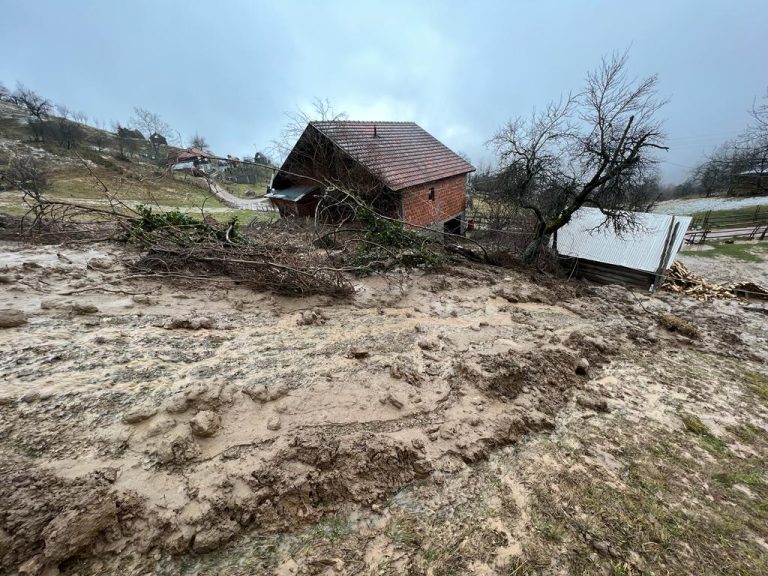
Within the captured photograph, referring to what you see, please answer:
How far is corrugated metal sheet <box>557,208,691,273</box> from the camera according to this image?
11.2 m

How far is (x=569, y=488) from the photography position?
2748 mm

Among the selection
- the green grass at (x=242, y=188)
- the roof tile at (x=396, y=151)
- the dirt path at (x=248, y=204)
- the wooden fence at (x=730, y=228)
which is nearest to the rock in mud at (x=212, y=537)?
the roof tile at (x=396, y=151)

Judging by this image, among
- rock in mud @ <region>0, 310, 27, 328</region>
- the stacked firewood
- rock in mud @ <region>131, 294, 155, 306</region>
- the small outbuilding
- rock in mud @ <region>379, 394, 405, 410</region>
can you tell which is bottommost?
the stacked firewood

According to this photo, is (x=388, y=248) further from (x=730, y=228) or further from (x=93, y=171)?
(x=730, y=228)

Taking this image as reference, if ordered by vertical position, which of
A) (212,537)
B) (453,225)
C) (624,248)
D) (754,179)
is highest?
(754,179)

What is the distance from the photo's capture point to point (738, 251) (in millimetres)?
16516

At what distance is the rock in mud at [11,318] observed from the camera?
10.5 feet

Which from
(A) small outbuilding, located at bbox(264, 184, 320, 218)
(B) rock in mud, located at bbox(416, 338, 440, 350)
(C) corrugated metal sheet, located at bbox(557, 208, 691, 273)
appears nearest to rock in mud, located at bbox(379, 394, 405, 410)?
(B) rock in mud, located at bbox(416, 338, 440, 350)

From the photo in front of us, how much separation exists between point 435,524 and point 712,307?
10.8 m

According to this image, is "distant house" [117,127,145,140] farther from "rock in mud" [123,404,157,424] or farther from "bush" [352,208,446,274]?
"rock in mud" [123,404,157,424]

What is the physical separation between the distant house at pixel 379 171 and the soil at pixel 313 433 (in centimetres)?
690

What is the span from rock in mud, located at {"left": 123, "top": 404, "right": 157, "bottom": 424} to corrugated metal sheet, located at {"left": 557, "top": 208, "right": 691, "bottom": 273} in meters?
13.7

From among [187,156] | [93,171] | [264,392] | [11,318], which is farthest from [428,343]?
[93,171]

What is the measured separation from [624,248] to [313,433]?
13.8 meters
